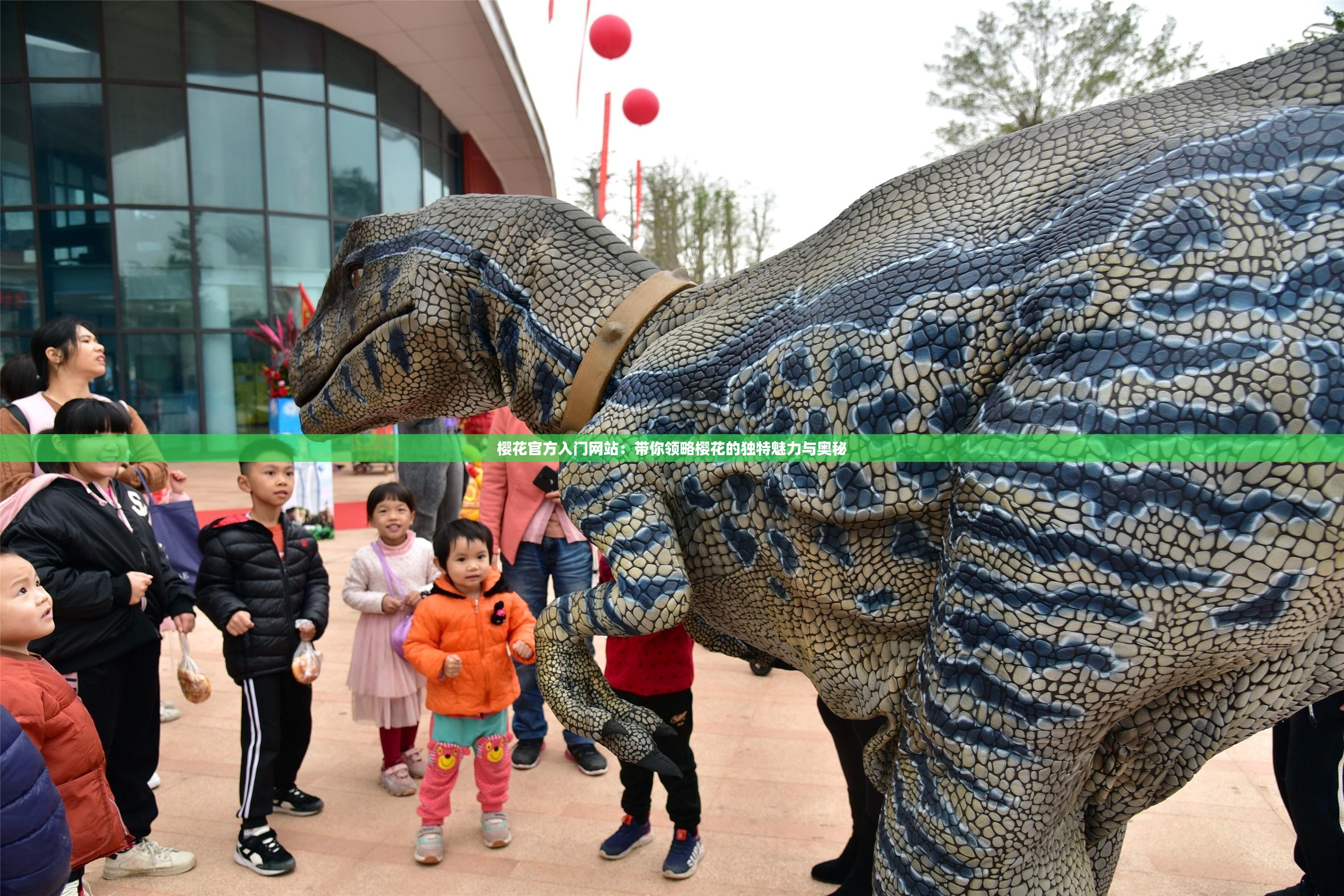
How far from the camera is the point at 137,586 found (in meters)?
3.02

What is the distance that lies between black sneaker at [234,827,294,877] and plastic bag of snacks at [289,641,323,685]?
0.56 meters

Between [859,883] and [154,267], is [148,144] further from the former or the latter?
[859,883]

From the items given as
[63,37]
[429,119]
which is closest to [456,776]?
[63,37]

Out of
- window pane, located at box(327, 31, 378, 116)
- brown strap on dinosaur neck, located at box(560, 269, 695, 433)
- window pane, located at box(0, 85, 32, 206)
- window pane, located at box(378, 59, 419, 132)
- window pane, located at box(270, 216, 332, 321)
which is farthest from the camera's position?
window pane, located at box(378, 59, 419, 132)

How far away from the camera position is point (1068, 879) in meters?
1.53

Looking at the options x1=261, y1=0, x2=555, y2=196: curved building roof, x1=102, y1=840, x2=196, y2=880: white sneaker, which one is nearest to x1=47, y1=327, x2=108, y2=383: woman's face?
x1=102, y1=840, x2=196, y2=880: white sneaker

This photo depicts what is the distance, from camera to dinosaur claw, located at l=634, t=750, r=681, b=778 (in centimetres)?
192

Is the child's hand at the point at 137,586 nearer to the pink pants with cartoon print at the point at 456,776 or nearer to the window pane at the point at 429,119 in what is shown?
the pink pants with cartoon print at the point at 456,776

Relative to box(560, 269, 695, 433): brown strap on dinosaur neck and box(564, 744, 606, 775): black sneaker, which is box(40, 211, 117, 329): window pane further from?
box(560, 269, 695, 433): brown strap on dinosaur neck

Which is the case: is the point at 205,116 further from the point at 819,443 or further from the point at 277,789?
the point at 819,443

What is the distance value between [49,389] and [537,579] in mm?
2119

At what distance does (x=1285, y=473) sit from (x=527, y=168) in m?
22.9

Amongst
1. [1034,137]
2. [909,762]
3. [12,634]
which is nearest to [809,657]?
[909,762]

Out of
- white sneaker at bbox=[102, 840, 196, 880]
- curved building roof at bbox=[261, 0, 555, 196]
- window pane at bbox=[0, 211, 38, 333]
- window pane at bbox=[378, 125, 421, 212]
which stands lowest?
white sneaker at bbox=[102, 840, 196, 880]
